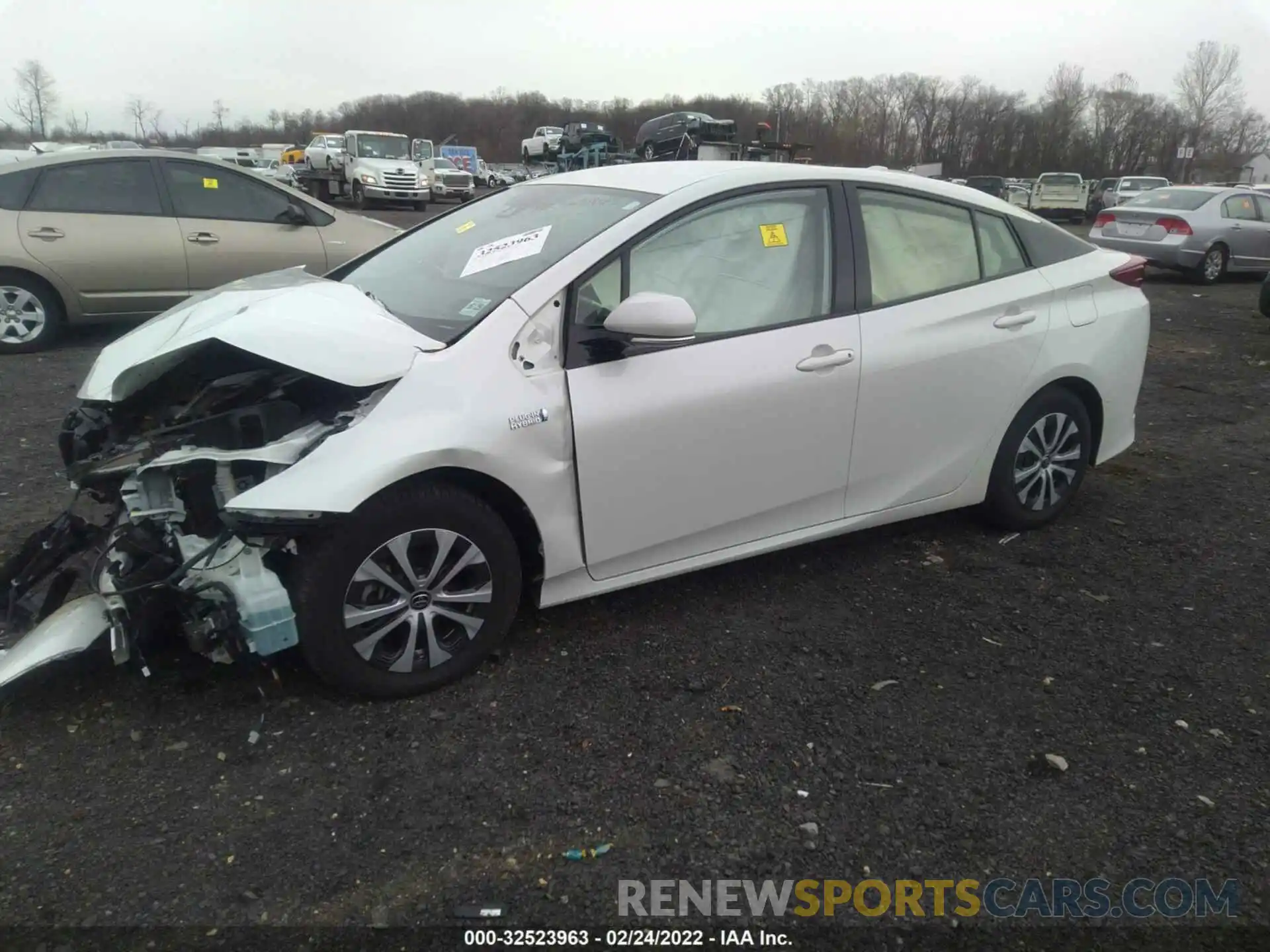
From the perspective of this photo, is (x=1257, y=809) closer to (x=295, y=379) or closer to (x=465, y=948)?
(x=465, y=948)

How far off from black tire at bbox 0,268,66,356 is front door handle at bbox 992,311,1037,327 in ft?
23.3

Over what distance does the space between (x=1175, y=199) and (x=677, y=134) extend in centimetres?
818

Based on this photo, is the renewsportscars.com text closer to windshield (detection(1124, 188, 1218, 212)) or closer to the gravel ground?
the gravel ground

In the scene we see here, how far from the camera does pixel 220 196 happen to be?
7.71 meters

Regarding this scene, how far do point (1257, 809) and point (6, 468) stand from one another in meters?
5.54

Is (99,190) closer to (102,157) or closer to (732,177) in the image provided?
(102,157)

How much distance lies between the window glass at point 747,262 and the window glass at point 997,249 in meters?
0.89

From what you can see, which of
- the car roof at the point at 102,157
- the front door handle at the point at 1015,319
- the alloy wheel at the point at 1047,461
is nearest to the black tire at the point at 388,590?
the front door handle at the point at 1015,319

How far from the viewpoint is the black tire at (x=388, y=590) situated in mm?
2643

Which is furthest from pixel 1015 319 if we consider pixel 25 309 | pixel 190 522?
pixel 25 309

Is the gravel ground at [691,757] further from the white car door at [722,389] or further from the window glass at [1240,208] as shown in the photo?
the window glass at [1240,208]

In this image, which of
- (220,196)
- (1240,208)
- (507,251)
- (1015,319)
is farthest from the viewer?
(1240,208)

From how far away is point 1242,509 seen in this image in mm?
4770

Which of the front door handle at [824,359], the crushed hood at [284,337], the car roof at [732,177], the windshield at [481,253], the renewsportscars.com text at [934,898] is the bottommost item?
the renewsportscars.com text at [934,898]
